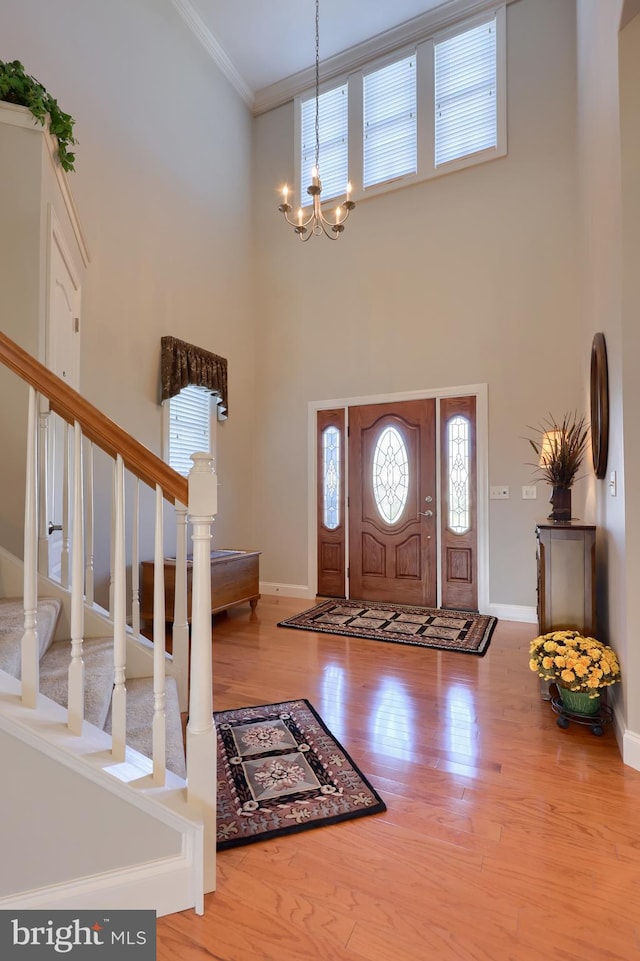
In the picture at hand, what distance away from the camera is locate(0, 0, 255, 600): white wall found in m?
3.57

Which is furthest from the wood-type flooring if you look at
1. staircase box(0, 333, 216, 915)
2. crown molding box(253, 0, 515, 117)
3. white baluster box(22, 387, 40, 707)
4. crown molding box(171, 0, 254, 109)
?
crown molding box(253, 0, 515, 117)

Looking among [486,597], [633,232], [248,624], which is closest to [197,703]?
[633,232]

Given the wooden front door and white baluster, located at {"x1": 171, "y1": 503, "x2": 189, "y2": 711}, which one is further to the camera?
the wooden front door

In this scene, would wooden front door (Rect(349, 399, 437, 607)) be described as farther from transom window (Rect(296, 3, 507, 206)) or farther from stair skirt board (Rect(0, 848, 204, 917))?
stair skirt board (Rect(0, 848, 204, 917))

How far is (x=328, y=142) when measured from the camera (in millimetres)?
5445

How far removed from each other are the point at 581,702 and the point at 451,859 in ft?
3.94

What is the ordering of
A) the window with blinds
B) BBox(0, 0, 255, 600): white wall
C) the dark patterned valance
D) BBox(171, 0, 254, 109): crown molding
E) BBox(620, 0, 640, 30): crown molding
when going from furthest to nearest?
1. BBox(171, 0, 254, 109): crown molding
2. the window with blinds
3. the dark patterned valance
4. BBox(0, 0, 255, 600): white wall
5. BBox(620, 0, 640, 30): crown molding

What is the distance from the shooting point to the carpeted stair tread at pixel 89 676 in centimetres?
166

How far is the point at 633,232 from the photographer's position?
2.06 m

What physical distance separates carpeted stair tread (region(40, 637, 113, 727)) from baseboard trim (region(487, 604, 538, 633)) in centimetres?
349

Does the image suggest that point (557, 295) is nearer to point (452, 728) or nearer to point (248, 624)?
point (452, 728)

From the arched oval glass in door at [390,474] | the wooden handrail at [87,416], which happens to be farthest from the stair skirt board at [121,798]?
the arched oval glass in door at [390,474]

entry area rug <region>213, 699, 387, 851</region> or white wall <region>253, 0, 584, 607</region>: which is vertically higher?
white wall <region>253, 0, 584, 607</region>

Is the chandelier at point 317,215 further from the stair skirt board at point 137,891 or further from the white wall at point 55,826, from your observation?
the stair skirt board at point 137,891
